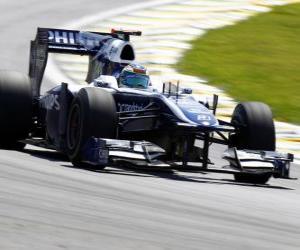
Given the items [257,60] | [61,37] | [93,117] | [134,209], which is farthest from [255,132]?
[257,60]

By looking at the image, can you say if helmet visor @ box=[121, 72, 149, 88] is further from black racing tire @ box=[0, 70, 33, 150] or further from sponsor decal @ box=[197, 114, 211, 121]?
sponsor decal @ box=[197, 114, 211, 121]

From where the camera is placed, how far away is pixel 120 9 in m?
27.5

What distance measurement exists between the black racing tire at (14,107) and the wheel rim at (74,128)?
80 cm

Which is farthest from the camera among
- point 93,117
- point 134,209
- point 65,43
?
point 65,43

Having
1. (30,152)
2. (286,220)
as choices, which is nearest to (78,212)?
(286,220)

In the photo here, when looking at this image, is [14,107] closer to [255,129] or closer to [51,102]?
[51,102]

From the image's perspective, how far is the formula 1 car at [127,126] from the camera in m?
11.5

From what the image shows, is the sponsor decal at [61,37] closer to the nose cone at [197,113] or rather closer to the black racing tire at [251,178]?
the nose cone at [197,113]

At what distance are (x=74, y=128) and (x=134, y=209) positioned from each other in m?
3.50

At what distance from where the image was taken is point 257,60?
23109 mm

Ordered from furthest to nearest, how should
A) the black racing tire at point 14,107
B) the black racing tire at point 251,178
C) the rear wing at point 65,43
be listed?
1. the rear wing at point 65,43
2. the black racing tire at point 14,107
3. the black racing tire at point 251,178

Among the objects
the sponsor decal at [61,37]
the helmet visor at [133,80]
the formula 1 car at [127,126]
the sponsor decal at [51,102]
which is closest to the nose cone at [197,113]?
the formula 1 car at [127,126]

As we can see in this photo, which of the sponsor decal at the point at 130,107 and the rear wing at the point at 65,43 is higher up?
the rear wing at the point at 65,43

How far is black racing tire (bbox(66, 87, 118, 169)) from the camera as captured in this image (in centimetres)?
1138
